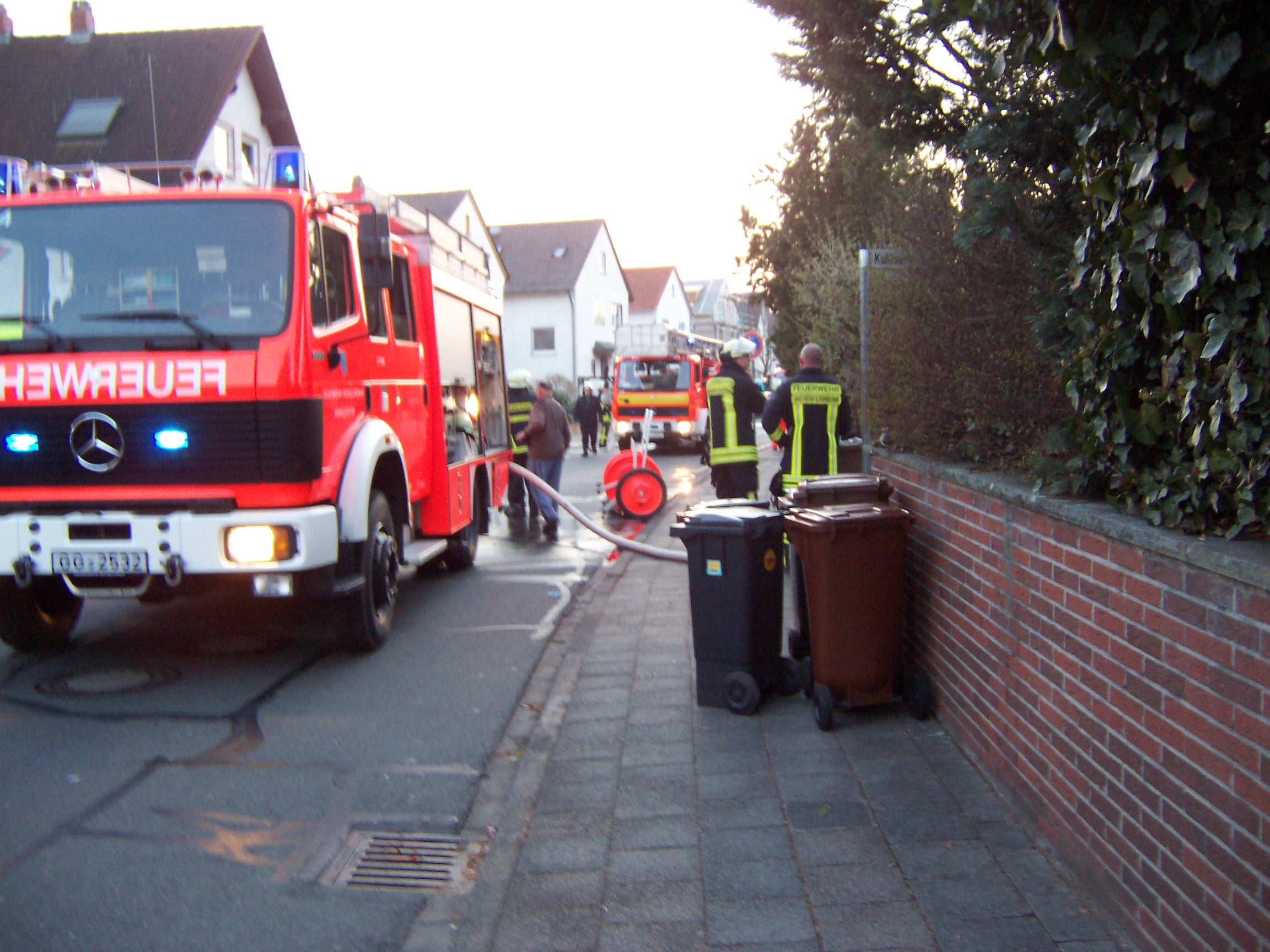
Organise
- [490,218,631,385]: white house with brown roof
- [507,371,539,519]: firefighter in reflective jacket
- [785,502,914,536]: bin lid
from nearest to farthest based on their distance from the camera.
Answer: [785,502,914,536]: bin lid → [507,371,539,519]: firefighter in reflective jacket → [490,218,631,385]: white house with brown roof

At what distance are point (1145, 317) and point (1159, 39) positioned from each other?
68 cm

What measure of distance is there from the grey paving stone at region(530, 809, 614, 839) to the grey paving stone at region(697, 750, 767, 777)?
0.56m

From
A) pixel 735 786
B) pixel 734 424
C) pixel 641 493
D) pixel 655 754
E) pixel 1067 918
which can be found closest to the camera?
pixel 1067 918

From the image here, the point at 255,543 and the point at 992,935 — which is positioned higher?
the point at 255,543

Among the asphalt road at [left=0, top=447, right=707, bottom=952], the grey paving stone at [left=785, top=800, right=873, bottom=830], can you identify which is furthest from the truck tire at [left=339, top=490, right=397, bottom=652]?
the grey paving stone at [left=785, top=800, right=873, bottom=830]

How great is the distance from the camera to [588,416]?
26.4 meters

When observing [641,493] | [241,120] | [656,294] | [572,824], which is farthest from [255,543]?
[656,294]

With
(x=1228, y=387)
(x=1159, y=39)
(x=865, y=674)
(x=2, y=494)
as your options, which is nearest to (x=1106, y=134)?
(x=1159, y=39)

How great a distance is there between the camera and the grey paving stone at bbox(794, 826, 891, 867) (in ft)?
11.6

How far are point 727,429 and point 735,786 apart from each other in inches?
172

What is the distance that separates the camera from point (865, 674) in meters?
4.84

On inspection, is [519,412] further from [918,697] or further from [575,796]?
[575,796]

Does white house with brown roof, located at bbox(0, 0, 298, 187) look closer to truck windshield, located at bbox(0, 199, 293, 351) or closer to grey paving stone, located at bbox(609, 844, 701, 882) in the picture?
truck windshield, located at bbox(0, 199, 293, 351)

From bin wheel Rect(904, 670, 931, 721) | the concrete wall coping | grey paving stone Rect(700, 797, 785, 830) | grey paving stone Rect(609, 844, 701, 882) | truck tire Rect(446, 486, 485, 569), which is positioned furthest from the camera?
truck tire Rect(446, 486, 485, 569)
